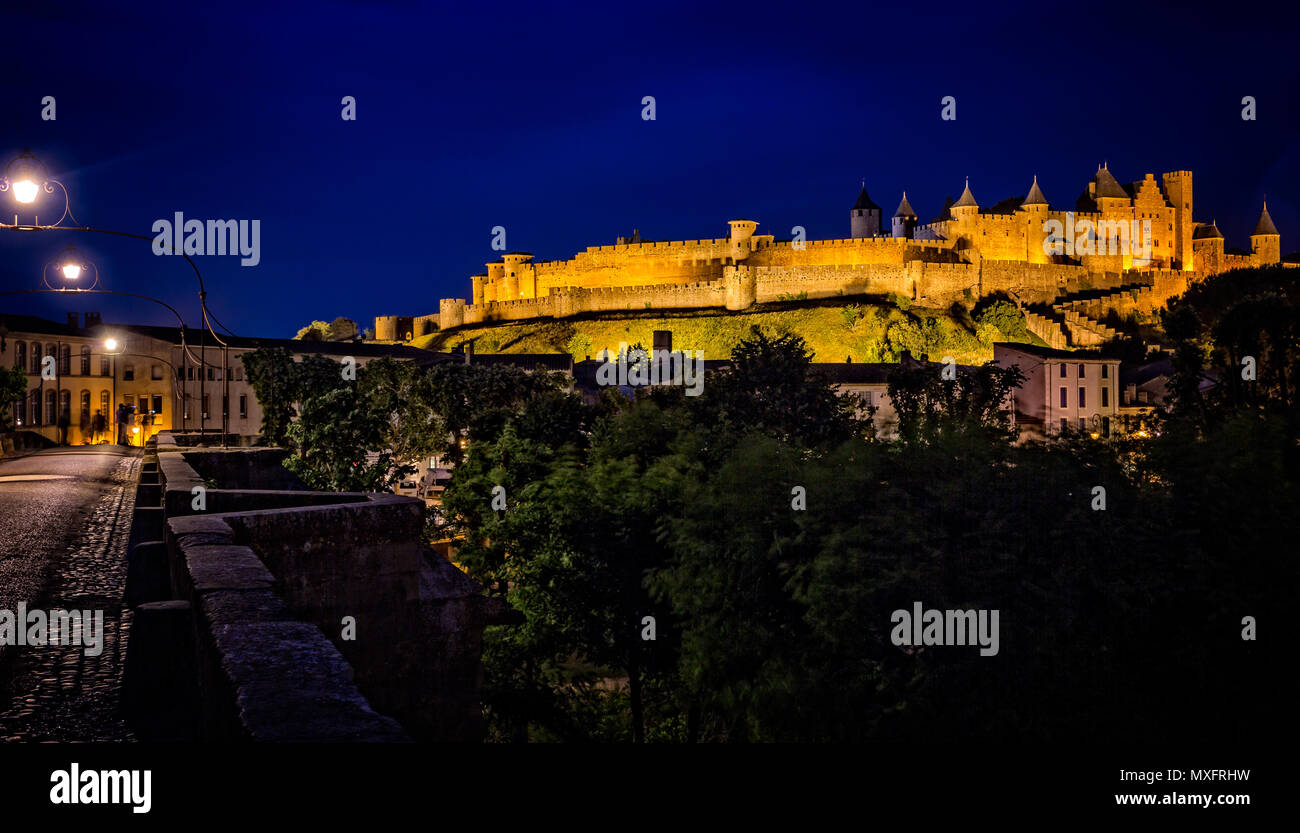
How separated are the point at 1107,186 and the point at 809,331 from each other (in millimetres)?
52293

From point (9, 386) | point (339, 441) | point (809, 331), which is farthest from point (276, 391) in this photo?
point (809, 331)

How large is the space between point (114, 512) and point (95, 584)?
8.38 metres

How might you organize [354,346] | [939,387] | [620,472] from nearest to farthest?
[620,472], [939,387], [354,346]

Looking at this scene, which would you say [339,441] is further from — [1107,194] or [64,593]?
[1107,194]

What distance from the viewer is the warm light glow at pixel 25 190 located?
1537cm

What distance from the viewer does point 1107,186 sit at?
140 m

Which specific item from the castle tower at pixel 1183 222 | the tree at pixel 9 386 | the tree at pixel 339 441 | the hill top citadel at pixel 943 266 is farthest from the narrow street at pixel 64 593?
the castle tower at pixel 1183 222

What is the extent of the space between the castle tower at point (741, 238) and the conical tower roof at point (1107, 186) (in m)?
45.7

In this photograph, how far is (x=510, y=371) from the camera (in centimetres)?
5278

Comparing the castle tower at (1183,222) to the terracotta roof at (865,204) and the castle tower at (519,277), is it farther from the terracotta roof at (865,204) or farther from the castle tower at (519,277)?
the castle tower at (519,277)

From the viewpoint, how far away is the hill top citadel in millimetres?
122000
